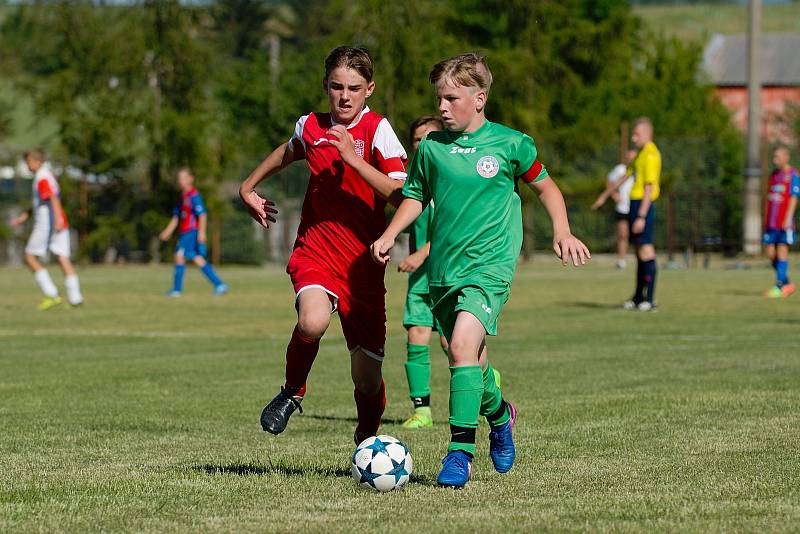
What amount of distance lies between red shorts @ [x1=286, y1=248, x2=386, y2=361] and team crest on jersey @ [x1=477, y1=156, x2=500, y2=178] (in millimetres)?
890

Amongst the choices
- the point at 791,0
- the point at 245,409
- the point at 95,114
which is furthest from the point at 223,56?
the point at 791,0

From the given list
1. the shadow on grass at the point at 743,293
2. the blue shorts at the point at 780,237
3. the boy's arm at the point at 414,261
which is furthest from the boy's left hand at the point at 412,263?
the shadow on grass at the point at 743,293

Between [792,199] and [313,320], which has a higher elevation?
[792,199]

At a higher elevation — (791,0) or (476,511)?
(791,0)

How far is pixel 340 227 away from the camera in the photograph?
6891mm

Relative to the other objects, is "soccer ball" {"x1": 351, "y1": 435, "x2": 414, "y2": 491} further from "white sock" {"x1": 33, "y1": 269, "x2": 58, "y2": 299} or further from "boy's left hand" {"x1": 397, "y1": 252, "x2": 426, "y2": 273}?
"white sock" {"x1": 33, "y1": 269, "x2": 58, "y2": 299}

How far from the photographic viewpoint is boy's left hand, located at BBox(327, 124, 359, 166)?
6.44m

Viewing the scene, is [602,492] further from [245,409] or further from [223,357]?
[223,357]

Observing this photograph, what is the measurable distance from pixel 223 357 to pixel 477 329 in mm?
7652

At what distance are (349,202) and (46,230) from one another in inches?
566

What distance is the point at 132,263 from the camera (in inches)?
1462

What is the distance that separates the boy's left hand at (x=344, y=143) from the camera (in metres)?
6.44

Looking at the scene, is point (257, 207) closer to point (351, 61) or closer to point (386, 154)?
point (386, 154)

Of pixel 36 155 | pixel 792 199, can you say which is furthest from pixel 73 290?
pixel 792 199
